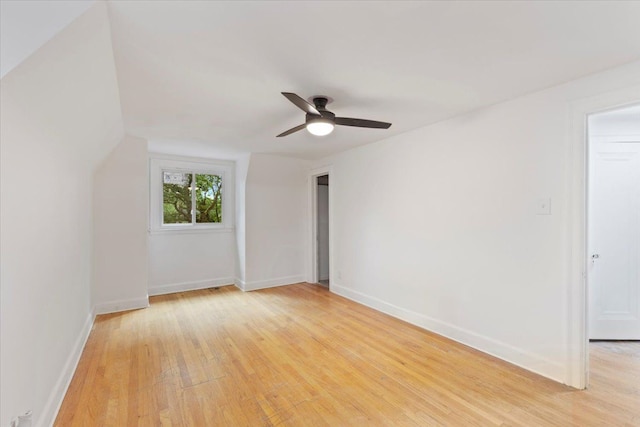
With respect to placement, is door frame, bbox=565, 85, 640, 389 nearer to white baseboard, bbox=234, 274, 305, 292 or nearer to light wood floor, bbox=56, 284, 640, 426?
light wood floor, bbox=56, 284, 640, 426

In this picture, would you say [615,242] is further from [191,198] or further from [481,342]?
[191,198]

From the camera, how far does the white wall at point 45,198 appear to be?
4.31 ft

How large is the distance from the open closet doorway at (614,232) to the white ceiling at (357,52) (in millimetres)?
1459

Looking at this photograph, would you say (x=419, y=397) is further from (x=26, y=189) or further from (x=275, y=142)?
(x=275, y=142)

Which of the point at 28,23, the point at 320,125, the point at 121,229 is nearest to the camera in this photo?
the point at 28,23

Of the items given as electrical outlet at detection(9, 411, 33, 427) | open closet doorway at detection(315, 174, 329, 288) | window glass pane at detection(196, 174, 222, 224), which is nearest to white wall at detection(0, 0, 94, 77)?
electrical outlet at detection(9, 411, 33, 427)

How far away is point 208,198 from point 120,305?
7.18 feet

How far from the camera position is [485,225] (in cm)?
274

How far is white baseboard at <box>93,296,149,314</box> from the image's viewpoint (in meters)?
3.71

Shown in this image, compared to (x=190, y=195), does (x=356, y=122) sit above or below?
above

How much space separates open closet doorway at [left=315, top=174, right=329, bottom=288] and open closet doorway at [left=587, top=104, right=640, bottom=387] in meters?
3.76

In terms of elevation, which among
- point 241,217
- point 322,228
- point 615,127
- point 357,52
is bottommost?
point 322,228

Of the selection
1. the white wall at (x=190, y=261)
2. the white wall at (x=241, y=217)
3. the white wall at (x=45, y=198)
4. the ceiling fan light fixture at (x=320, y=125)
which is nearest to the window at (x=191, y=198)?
the white wall at (x=190, y=261)

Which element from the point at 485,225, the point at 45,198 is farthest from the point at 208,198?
the point at 485,225
